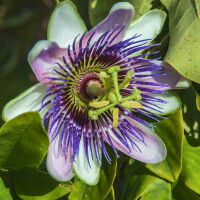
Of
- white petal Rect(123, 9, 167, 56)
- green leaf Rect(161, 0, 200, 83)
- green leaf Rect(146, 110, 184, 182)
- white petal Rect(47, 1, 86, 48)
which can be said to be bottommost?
green leaf Rect(146, 110, 184, 182)

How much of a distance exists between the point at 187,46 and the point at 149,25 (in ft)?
0.57

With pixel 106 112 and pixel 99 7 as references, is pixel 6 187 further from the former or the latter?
pixel 99 7

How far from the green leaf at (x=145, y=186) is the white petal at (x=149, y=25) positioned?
45 cm

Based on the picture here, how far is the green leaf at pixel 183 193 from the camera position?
5.85 ft

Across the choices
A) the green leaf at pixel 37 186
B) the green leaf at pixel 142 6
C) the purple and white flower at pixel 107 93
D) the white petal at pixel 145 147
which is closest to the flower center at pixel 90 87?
the purple and white flower at pixel 107 93

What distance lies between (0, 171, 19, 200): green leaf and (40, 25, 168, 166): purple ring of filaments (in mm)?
205

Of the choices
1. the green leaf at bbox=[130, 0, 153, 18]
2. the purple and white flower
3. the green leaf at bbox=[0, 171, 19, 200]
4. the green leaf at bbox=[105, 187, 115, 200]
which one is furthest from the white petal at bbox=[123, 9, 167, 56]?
the green leaf at bbox=[0, 171, 19, 200]

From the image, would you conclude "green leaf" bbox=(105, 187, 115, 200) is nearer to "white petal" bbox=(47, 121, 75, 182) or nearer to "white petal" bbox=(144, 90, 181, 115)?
"white petal" bbox=(47, 121, 75, 182)

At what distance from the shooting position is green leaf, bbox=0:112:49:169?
1526 millimetres

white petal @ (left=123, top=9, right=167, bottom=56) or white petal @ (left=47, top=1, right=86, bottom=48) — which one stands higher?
white petal @ (left=47, top=1, right=86, bottom=48)

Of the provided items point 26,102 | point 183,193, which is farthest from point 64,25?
point 183,193

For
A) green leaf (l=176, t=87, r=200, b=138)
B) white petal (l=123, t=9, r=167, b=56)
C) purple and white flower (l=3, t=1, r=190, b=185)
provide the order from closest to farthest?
purple and white flower (l=3, t=1, r=190, b=185) < white petal (l=123, t=9, r=167, b=56) < green leaf (l=176, t=87, r=200, b=138)

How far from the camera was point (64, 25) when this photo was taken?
165cm

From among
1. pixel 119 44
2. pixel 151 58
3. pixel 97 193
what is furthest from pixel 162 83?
pixel 97 193
